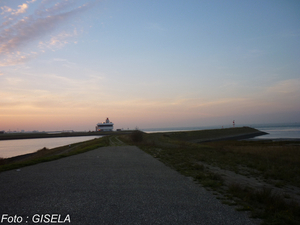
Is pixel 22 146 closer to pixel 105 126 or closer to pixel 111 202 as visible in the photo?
pixel 111 202

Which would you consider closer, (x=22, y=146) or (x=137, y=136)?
(x=137, y=136)

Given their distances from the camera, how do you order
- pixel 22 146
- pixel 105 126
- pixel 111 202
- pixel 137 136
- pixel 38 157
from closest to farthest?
pixel 111 202
pixel 38 157
pixel 137 136
pixel 22 146
pixel 105 126

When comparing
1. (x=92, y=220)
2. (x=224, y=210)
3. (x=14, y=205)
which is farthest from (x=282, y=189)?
(x=14, y=205)

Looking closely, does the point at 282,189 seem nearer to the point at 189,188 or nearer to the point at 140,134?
the point at 189,188

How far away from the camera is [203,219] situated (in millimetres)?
5297

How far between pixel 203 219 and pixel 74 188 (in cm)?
503

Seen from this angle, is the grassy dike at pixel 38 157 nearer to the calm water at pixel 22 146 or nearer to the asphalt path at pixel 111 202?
the asphalt path at pixel 111 202

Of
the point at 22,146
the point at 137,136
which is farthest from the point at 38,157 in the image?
the point at 22,146

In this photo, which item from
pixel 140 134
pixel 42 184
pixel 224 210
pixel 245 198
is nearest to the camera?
pixel 224 210

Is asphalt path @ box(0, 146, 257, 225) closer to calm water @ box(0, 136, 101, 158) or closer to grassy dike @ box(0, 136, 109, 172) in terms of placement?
grassy dike @ box(0, 136, 109, 172)

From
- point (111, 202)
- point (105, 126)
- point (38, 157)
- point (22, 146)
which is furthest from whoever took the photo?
point (105, 126)

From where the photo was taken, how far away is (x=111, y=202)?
6.50 meters

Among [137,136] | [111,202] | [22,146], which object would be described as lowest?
[22,146]

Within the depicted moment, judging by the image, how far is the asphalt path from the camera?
532 cm
